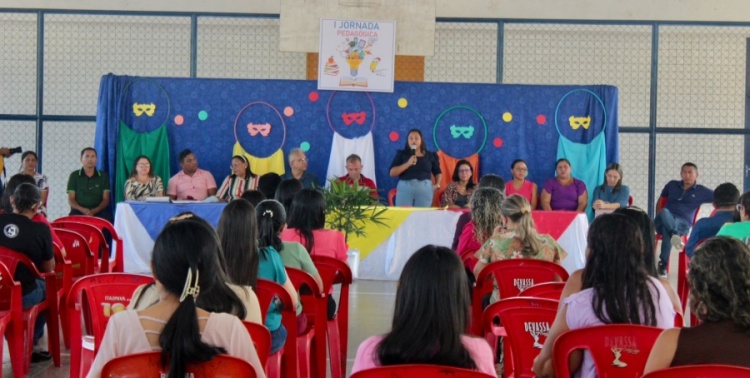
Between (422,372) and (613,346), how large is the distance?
2.79ft

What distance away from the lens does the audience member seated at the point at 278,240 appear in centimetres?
433

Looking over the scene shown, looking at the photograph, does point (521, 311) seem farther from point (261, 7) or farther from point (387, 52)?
point (261, 7)

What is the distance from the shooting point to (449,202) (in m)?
9.72

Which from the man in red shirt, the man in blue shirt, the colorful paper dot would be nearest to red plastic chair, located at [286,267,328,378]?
the man in red shirt

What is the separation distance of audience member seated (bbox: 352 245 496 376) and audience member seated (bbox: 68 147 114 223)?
8.09 meters

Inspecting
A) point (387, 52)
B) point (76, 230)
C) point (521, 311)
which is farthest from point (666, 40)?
point (521, 311)

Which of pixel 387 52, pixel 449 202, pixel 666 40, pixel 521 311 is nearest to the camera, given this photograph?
pixel 521 311

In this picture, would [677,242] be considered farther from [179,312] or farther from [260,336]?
[179,312]

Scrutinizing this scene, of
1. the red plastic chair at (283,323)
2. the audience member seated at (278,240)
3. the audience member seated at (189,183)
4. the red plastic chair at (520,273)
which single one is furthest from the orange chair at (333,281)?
the audience member seated at (189,183)

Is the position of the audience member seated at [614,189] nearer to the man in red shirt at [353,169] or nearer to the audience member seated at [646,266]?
the man in red shirt at [353,169]

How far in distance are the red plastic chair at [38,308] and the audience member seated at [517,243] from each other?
231 centimetres

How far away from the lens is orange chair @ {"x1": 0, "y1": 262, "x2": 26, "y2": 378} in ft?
15.3

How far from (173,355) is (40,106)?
986cm

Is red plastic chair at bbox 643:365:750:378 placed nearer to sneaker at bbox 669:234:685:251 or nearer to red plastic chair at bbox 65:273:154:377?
red plastic chair at bbox 65:273:154:377
